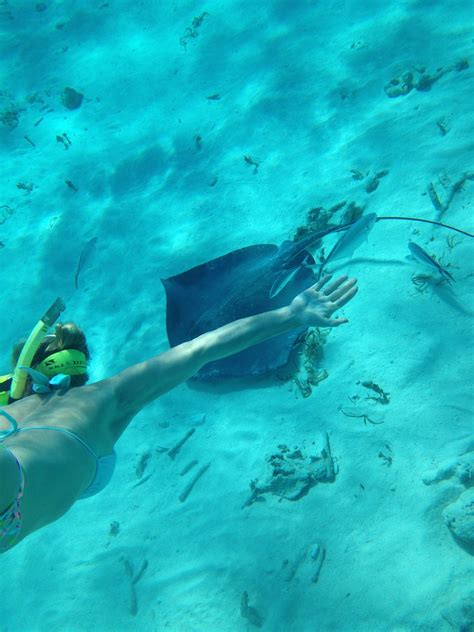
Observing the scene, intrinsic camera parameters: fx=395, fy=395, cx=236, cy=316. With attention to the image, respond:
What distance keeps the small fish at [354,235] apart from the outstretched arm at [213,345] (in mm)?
1181

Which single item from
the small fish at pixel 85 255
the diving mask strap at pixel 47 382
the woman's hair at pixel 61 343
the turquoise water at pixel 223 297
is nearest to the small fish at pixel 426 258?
the turquoise water at pixel 223 297

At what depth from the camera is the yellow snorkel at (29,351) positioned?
2754mm

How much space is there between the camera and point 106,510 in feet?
14.9

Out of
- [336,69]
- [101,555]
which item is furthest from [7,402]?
[336,69]

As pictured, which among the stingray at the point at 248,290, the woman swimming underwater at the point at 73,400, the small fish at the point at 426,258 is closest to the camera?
the woman swimming underwater at the point at 73,400

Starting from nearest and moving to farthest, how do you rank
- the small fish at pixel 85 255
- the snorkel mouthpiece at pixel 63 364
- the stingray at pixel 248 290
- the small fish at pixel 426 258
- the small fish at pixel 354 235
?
1. the snorkel mouthpiece at pixel 63 364
2. the small fish at pixel 426 258
3. the small fish at pixel 354 235
4. the stingray at pixel 248 290
5. the small fish at pixel 85 255

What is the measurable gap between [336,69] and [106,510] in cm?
841

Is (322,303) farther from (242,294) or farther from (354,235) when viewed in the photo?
(242,294)

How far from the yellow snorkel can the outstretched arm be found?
54 centimetres

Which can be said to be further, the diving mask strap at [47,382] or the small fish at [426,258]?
the small fish at [426,258]

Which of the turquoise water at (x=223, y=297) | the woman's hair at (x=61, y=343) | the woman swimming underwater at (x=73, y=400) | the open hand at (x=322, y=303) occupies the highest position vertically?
the woman's hair at (x=61, y=343)

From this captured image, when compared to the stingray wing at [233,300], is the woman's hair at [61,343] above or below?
above

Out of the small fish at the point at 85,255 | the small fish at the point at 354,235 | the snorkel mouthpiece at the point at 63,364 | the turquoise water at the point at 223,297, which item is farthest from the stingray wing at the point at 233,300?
the small fish at the point at 85,255

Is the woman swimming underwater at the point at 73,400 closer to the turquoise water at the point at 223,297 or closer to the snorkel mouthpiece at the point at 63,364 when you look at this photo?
the snorkel mouthpiece at the point at 63,364
